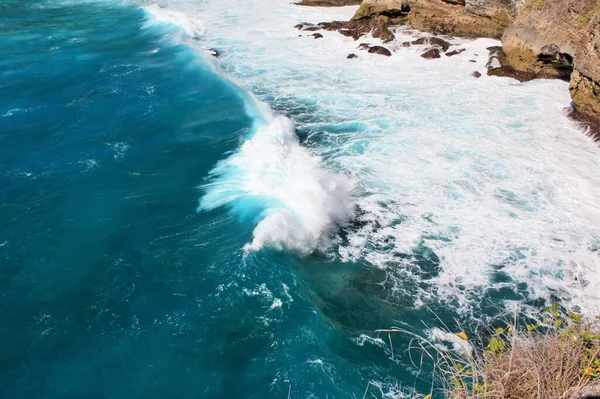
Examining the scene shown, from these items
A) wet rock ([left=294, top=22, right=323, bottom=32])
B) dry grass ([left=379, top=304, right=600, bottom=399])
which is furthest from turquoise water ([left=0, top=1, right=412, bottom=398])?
wet rock ([left=294, top=22, right=323, bottom=32])

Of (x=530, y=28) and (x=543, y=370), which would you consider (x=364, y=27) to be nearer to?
(x=530, y=28)

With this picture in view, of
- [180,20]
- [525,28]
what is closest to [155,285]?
[525,28]

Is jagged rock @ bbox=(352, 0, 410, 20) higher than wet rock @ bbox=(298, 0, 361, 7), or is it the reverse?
jagged rock @ bbox=(352, 0, 410, 20)

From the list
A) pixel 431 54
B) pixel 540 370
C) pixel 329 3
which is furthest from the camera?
pixel 329 3

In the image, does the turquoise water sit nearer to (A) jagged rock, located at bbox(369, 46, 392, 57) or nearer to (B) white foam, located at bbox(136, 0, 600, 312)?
(B) white foam, located at bbox(136, 0, 600, 312)

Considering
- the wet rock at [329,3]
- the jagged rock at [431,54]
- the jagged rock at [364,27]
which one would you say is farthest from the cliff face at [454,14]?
the wet rock at [329,3]

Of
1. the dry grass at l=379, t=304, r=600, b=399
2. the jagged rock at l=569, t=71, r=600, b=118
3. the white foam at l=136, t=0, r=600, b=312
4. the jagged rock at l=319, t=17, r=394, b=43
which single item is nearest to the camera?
the dry grass at l=379, t=304, r=600, b=399

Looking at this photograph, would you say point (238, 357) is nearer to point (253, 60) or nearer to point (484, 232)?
point (484, 232)
